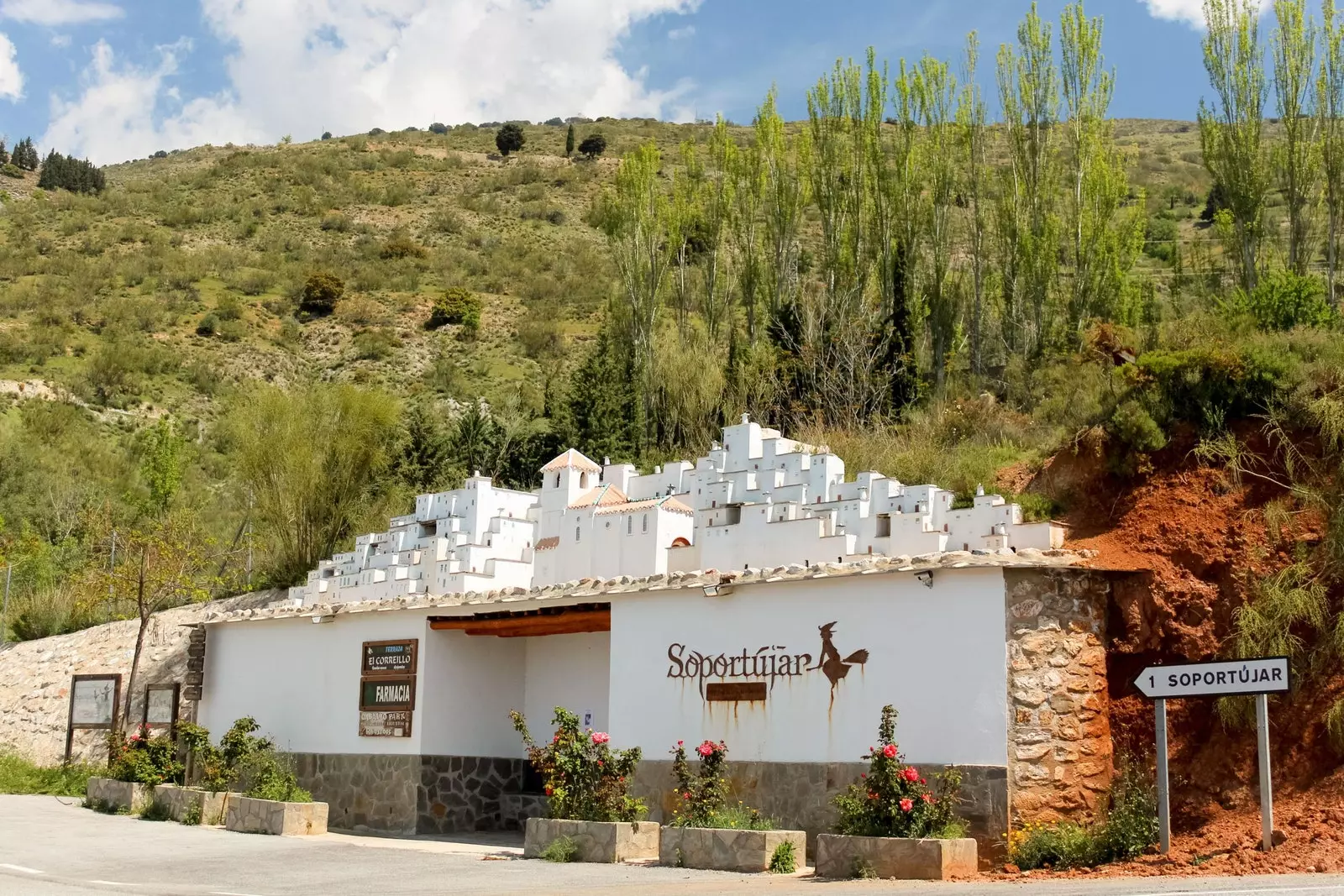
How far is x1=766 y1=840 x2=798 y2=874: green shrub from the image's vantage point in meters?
12.0

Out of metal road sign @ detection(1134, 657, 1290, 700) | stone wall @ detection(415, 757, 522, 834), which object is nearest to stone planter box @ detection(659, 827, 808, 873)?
metal road sign @ detection(1134, 657, 1290, 700)

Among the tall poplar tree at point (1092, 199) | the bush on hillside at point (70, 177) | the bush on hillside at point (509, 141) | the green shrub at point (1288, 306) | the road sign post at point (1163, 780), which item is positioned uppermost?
the bush on hillside at point (509, 141)

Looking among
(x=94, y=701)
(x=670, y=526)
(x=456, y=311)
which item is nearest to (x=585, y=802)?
(x=670, y=526)

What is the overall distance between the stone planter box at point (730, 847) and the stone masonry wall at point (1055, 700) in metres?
2.11

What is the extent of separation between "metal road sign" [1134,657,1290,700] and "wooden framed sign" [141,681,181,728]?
609 inches

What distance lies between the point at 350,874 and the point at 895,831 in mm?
5169

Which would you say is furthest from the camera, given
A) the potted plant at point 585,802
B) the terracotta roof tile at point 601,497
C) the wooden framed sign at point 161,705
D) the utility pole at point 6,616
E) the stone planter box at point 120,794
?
the utility pole at point 6,616

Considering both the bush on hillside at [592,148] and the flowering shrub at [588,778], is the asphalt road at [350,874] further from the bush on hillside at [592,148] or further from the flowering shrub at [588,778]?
the bush on hillside at [592,148]

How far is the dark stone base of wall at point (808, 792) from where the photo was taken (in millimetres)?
11945

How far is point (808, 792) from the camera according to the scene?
532 inches

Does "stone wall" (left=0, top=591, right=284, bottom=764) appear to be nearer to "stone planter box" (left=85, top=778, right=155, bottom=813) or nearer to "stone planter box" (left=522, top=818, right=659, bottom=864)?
"stone planter box" (left=85, top=778, right=155, bottom=813)

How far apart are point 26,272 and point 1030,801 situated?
58.9 m

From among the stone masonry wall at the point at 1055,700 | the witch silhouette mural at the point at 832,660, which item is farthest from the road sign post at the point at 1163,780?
the witch silhouette mural at the point at 832,660

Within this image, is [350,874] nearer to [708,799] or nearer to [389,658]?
[708,799]
